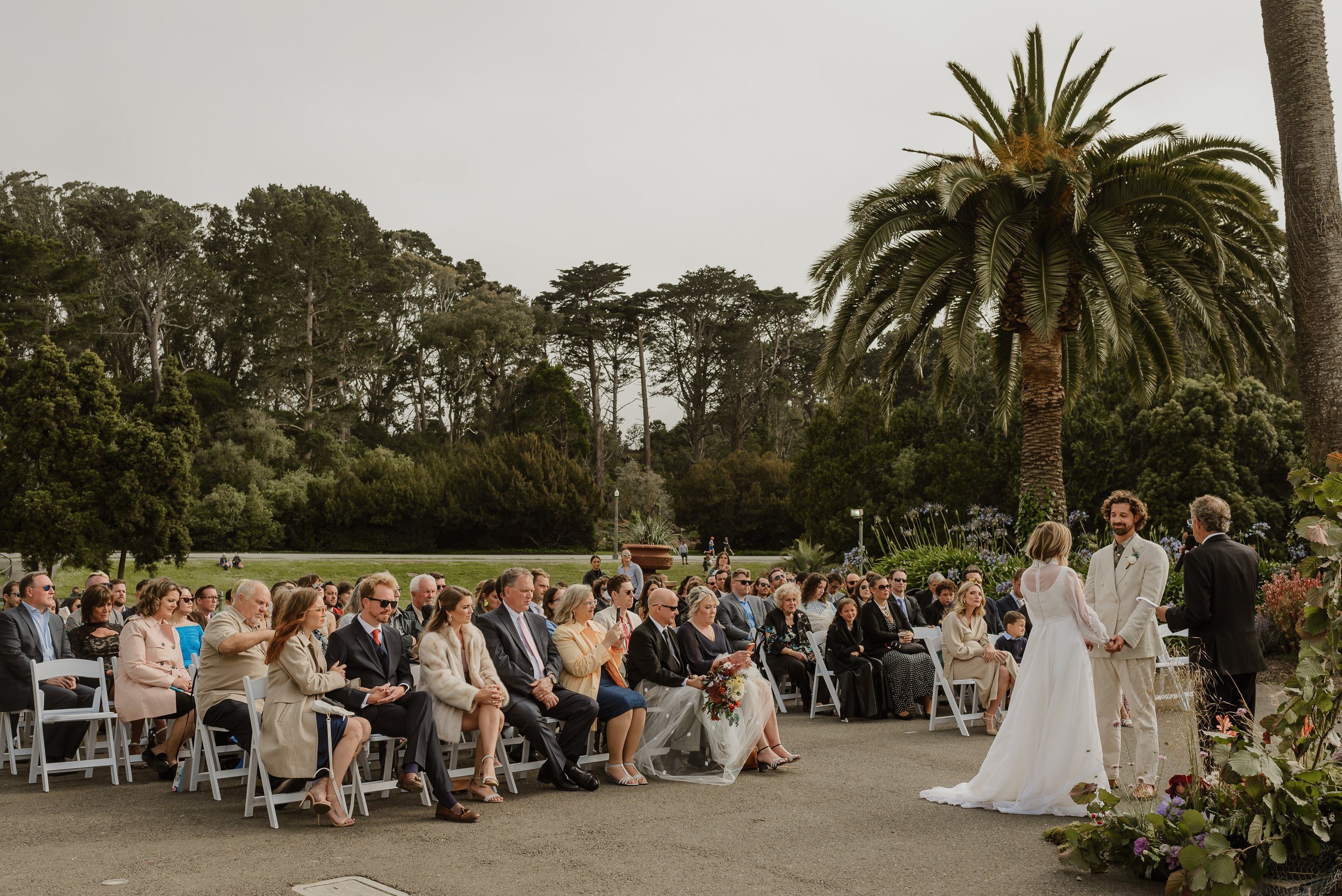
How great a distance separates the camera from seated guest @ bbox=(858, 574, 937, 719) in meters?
11.5

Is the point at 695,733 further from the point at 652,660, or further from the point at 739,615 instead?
the point at 739,615

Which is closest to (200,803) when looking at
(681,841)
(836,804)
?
(681,841)

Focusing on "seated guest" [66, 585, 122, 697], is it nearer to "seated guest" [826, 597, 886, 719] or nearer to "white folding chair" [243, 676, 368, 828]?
"white folding chair" [243, 676, 368, 828]

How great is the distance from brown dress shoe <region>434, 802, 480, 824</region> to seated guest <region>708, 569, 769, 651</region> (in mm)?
5134

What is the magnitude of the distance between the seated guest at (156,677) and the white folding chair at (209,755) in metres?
0.21

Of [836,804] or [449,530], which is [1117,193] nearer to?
[836,804]

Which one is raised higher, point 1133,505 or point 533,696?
point 1133,505

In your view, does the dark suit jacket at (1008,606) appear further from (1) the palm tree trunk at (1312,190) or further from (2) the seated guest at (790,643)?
(1) the palm tree trunk at (1312,190)

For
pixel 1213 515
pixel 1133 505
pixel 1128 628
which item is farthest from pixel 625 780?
pixel 1213 515

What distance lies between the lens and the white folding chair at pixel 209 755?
7477 millimetres

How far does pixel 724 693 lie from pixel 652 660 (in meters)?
0.63

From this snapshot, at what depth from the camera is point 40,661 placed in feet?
28.7

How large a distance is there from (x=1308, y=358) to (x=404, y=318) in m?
54.3

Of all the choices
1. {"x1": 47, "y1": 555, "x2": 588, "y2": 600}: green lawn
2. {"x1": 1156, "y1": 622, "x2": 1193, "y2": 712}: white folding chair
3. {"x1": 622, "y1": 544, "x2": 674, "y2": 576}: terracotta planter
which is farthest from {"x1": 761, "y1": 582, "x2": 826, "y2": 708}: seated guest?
{"x1": 622, "y1": 544, "x2": 674, "y2": 576}: terracotta planter
